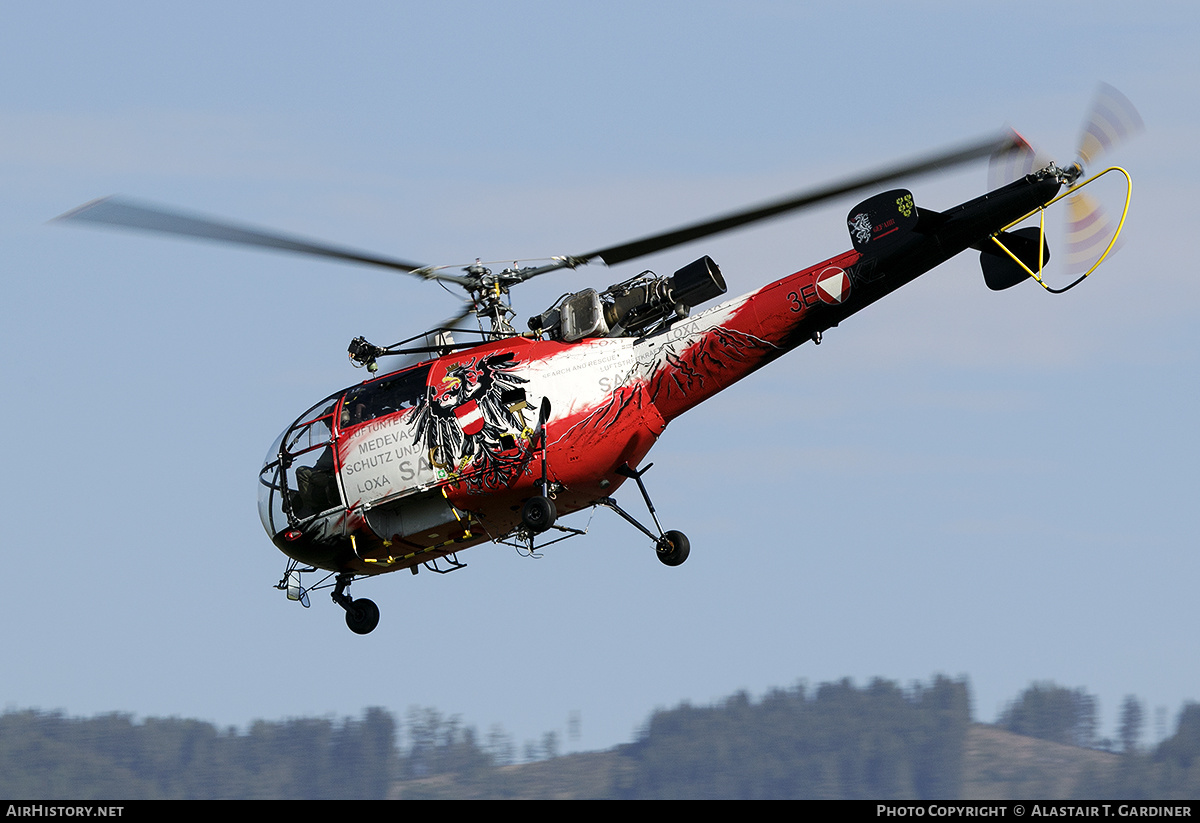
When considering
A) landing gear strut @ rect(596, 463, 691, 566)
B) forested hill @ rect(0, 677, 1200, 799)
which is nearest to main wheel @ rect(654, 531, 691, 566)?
landing gear strut @ rect(596, 463, 691, 566)

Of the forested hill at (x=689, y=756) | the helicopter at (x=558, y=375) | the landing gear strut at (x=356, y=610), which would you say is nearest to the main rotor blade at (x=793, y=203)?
the helicopter at (x=558, y=375)

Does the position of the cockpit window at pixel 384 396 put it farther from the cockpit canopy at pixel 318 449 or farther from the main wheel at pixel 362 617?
the main wheel at pixel 362 617

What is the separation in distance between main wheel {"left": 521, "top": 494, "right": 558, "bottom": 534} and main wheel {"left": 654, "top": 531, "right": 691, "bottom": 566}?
211cm

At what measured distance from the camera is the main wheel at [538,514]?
2614 cm

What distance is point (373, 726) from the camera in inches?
5906

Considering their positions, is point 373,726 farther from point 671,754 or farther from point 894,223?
point 894,223

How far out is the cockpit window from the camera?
2805 centimetres

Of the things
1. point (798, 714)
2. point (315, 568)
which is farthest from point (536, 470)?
point (798, 714)

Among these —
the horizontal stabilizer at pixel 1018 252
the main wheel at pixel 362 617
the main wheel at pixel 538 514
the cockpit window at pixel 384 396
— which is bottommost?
the main wheel at pixel 362 617

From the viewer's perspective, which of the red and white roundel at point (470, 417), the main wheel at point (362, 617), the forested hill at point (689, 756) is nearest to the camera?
the red and white roundel at point (470, 417)

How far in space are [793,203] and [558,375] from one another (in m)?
5.26

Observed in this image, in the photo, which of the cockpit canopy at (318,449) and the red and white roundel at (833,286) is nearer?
the red and white roundel at (833,286)

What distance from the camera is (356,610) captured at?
29.6m

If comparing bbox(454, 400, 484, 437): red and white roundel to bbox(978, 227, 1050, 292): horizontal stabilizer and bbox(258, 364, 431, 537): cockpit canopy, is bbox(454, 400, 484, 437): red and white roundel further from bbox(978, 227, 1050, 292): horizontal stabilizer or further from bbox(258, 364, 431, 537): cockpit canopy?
bbox(978, 227, 1050, 292): horizontal stabilizer
